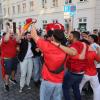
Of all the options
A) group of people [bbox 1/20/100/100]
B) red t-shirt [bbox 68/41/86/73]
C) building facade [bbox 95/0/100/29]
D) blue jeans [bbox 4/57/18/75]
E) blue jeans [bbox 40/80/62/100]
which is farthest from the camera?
building facade [bbox 95/0/100/29]

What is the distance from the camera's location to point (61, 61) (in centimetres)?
468

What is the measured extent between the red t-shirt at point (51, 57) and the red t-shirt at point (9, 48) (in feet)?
11.3

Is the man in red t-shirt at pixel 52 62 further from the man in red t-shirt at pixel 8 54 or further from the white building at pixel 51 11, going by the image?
the white building at pixel 51 11

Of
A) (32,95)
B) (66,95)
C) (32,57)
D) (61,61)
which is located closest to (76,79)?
(66,95)

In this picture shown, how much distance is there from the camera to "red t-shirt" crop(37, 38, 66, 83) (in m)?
4.50

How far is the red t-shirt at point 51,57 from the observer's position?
4504 mm

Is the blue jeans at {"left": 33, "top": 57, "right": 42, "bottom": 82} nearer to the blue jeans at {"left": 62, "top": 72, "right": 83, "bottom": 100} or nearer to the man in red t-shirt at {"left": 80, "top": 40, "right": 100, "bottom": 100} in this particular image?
the man in red t-shirt at {"left": 80, "top": 40, "right": 100, "bottom": 100}

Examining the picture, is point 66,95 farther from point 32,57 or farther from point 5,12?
point 5,12

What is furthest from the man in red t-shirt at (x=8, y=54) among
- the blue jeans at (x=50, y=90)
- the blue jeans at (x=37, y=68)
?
the blue jeans at (x=50, y=90)

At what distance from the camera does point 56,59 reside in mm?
4613

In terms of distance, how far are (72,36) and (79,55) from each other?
18.8 inches

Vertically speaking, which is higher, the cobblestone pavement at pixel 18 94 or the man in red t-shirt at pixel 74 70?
the man in red t-shirt at pixel 74 70

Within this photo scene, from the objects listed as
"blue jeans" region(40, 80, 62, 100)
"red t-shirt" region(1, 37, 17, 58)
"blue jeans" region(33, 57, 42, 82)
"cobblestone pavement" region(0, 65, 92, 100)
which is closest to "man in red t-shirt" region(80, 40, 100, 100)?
"cobblestone pavement" region(0, 65, 92, 100)

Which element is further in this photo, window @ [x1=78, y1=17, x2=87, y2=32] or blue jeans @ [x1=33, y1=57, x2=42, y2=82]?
window @ [x1=78, y1=17, x2=87, y2=32]
